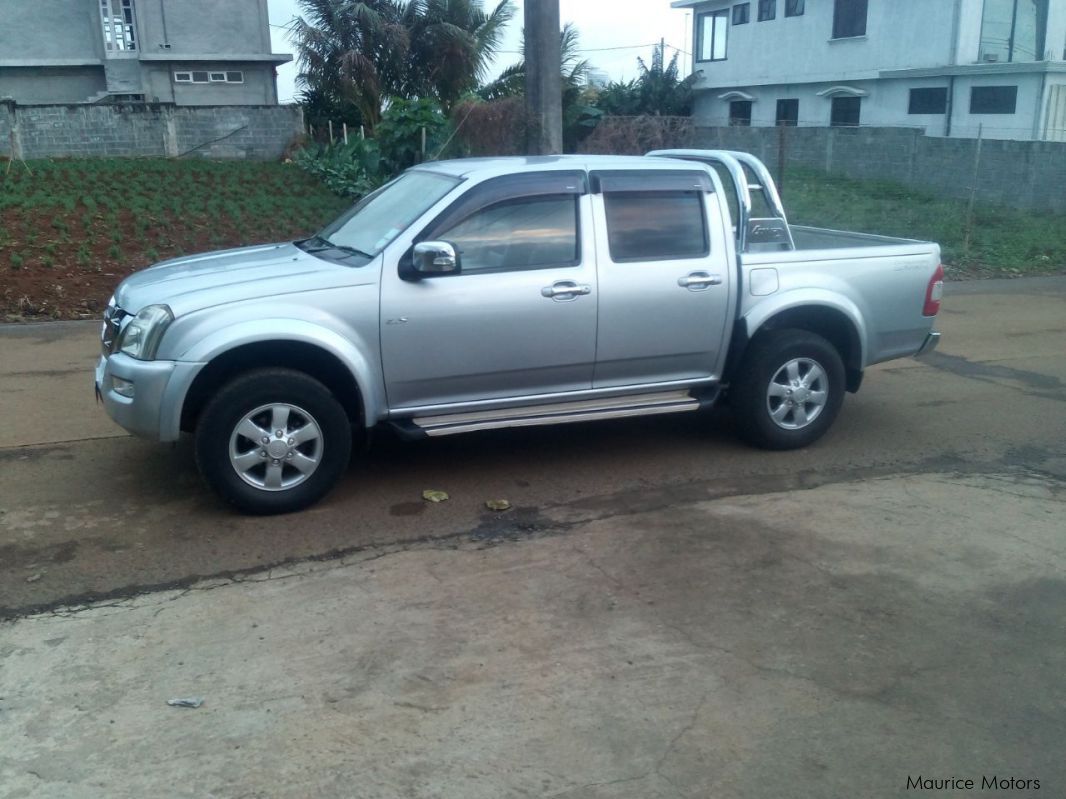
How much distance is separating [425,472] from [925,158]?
58.1ft

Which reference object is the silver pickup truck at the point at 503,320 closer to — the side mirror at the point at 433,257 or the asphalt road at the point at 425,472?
the side mirror at the point at 433,257

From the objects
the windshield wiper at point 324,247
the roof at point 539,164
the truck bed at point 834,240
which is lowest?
the truck bed at point 834,240

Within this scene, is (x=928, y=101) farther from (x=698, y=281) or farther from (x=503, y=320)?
(x=503, y=320)

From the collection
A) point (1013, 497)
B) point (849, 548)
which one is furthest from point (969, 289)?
point (849, 548)

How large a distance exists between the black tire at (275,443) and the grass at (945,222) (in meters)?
11.3

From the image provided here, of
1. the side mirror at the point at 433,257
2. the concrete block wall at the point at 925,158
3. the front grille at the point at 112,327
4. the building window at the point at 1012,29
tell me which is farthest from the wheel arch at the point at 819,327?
the building window at the point at 1012,29

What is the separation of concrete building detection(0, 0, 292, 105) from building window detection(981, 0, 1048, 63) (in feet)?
70.4

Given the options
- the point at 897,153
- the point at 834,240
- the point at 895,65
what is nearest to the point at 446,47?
the point at 895,65

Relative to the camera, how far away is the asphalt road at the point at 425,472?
17.1ft

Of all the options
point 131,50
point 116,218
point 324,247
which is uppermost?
point 131,50

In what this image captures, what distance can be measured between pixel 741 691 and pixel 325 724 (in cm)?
154

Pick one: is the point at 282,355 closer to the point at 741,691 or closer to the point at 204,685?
the point at 204,685

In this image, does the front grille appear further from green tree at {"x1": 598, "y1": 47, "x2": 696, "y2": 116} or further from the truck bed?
green tree at {"x1": 598, "y1": 47, "x2": 696, "y2": 116}

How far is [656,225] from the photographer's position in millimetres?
6359
